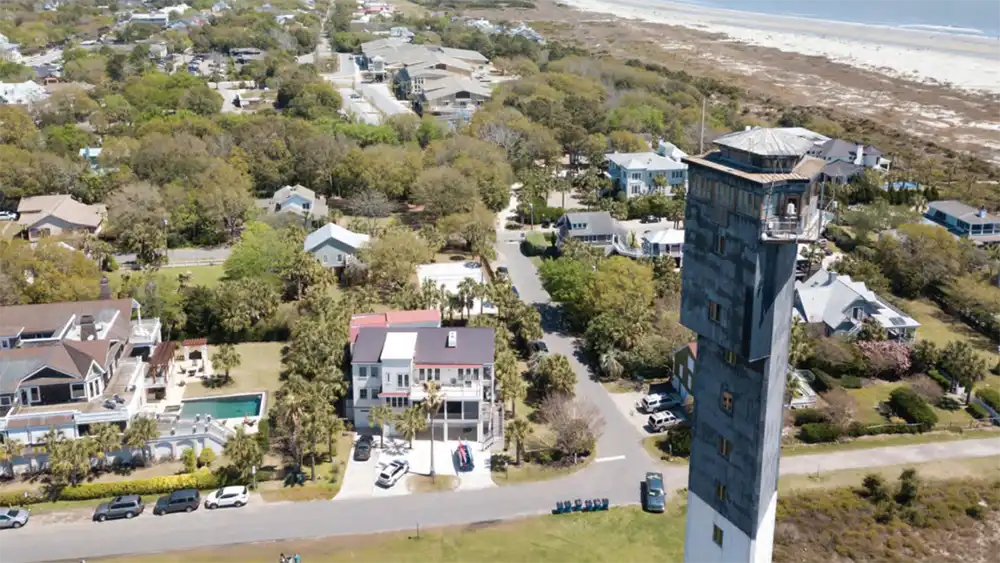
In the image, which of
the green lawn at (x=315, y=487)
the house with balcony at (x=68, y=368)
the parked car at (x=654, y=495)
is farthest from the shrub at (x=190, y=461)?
the parked car at (x=654, y=495)

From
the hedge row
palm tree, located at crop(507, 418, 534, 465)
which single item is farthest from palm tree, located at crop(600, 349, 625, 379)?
the hedge row

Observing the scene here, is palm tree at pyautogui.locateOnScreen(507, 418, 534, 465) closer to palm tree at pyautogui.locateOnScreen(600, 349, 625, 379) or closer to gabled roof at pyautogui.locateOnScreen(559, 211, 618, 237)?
palm tree at pyautogui.locateOnScreen(600, 349, 625, 379)

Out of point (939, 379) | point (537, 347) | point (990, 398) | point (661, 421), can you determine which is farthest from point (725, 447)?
point (939, 379)

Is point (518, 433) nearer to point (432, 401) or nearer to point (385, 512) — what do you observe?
point (432, 401)

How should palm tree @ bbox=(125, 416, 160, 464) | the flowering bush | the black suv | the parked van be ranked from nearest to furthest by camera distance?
the black suv → palm tree @ bbox=(125, 416, 160, 464) → the parked van → the flowering bush

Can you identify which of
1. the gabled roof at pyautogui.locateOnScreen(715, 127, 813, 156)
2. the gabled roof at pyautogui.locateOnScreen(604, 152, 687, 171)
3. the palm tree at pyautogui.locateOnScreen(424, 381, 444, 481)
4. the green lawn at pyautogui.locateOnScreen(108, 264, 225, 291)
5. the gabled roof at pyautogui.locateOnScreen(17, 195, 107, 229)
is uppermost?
the gabled roof at pyautogui.locateOnScreen(715, 127, 813, 156)

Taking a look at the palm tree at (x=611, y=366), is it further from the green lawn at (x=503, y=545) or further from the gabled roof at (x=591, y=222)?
the gabled roof at (x=591, y=222)

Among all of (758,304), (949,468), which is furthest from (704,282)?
(949,468)
